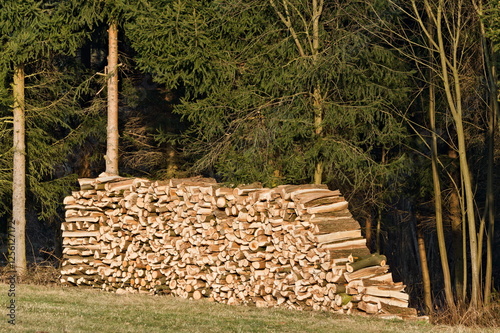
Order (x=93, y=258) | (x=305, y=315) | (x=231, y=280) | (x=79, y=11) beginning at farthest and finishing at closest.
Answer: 1. (x=79, y=11)
2. (x=93, y=258)
3. (x=231, y=280)
4. (x=305, y=315)

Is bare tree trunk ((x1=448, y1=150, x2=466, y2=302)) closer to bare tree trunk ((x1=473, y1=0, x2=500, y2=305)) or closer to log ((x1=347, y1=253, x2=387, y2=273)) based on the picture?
bare tree trunk ((x1=473, y1=0, x2=500, y2=305))

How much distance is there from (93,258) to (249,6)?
6.01 metres

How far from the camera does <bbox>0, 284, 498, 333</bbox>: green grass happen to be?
1017 cm

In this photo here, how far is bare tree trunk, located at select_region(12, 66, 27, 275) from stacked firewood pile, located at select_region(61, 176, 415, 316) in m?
1.85

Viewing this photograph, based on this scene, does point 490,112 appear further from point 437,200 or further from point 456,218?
point 456,218

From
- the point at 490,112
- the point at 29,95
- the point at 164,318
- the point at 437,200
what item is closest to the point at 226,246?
the point at 164,318

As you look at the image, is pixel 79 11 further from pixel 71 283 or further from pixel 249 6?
pixel 71 283

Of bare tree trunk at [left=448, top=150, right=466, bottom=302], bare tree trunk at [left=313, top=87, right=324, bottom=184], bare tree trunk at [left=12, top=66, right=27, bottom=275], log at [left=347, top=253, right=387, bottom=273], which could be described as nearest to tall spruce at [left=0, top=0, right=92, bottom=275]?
bare tree trunk at [left=12, top=66, right=27, bottom=275]

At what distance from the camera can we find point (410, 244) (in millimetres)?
31547

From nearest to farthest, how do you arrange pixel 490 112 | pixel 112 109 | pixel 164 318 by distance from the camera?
1. pixel 164 318
2. pixel 490 112
3. pixel 112 109

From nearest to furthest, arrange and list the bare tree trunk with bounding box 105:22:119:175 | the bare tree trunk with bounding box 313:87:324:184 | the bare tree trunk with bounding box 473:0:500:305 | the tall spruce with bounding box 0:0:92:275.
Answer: the bare tree trunk with bounding box 473:0:500:305 → the bare tree trunk with bounding box 313:87:324:184 → the tall spruce with bounding box 0:0:92:275 → the bare tree trunk with bounding box 105:22:119:175

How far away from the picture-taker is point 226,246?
1410 cm

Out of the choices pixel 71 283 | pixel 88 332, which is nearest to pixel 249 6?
pixel 71 283

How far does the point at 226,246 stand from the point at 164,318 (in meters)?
3.06
